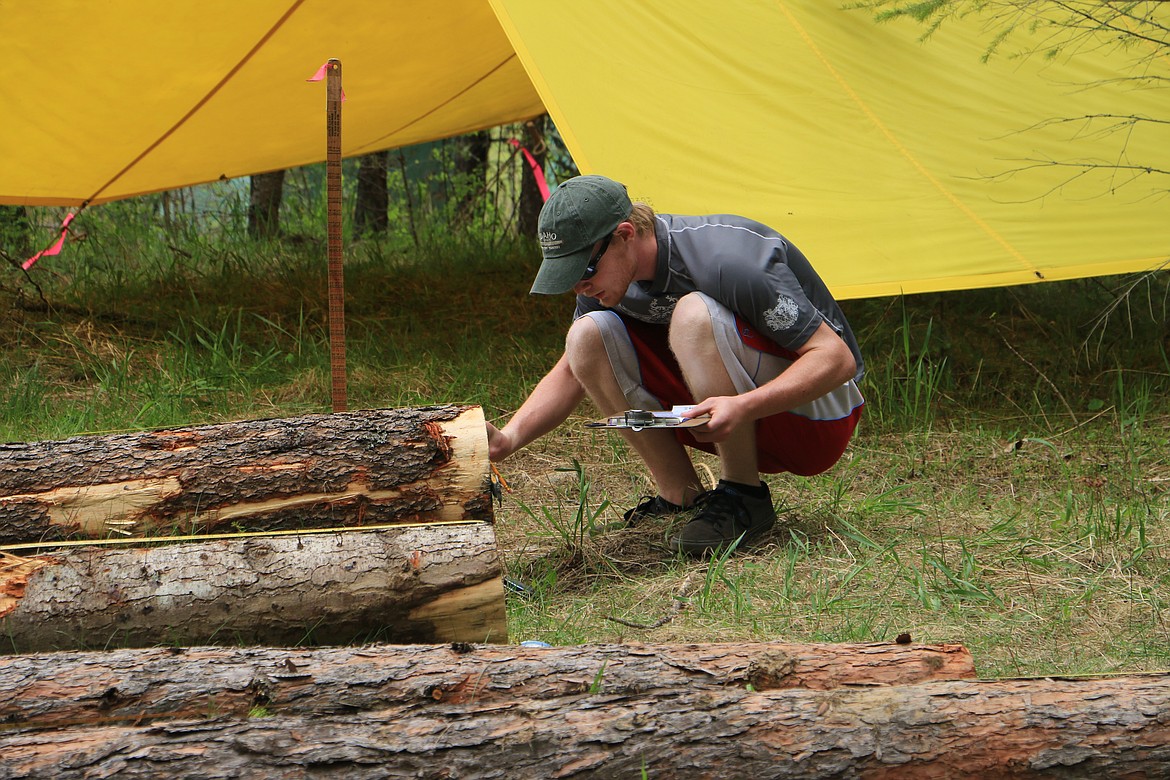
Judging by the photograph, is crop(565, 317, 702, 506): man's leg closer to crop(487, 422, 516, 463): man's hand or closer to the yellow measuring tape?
crop(487, 422, 516, 463): man's hand

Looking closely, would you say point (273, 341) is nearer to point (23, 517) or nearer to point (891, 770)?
point (23, 517)

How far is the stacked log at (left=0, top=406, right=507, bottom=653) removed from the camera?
1734mm

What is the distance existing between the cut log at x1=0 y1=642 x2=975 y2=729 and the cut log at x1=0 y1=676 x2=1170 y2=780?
0.13 ft

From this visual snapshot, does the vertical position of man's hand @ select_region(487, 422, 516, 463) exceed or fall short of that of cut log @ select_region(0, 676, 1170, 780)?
it exceeds it

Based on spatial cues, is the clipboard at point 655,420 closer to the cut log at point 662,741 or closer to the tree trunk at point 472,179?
the cut log at point 662,741

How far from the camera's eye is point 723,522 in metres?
2.39

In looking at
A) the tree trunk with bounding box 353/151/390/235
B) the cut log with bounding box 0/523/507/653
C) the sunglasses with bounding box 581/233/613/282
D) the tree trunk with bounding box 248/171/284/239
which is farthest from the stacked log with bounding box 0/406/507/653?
the tree trunk with bounding box 353/151/390/235

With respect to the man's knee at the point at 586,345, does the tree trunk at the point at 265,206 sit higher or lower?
higher

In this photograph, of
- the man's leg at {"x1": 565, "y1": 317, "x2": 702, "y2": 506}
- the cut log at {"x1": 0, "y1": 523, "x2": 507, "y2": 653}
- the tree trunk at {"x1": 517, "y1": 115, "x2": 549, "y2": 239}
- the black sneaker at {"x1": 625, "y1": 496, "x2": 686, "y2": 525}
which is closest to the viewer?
the cut log at {"x1": 0, "y1": 523, "x2": 507, "y2": 653}

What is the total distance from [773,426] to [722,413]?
0.29 meters

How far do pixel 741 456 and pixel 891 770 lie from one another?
1.17 metres

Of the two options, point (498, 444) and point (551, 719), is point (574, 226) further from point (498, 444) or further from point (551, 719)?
point (551, 719)

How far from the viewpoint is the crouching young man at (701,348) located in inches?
86.0

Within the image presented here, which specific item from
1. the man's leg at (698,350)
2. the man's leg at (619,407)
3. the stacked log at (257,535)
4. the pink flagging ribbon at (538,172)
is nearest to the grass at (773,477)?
the man's leg at (619,407)
